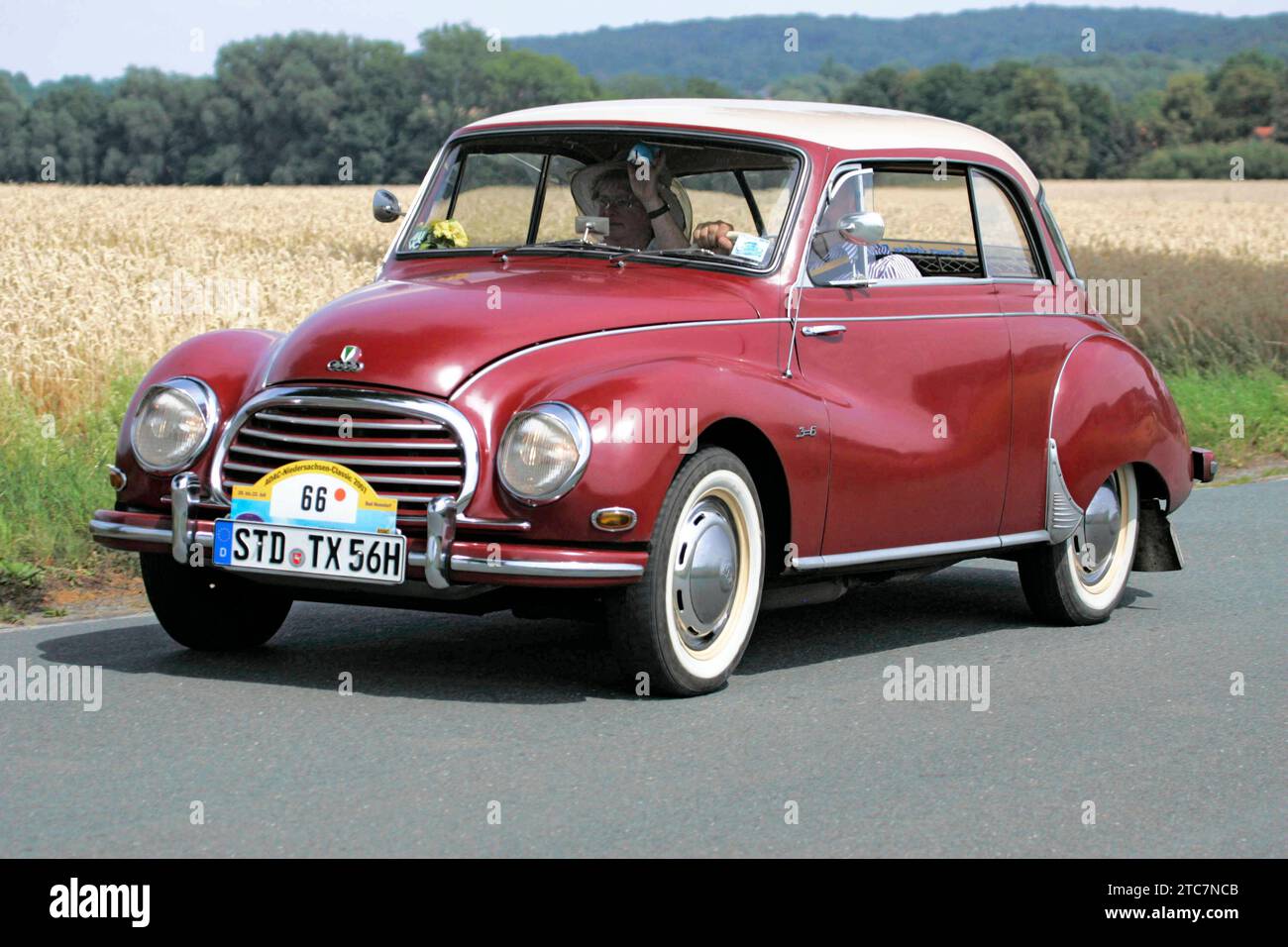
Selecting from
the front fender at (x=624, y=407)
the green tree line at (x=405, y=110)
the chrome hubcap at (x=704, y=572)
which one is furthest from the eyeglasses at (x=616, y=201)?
the green tree line at (x=405, y=110)

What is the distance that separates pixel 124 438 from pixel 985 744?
10.1ft

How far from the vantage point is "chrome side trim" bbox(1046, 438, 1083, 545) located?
7.87 meters

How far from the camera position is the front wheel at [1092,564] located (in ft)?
26.4

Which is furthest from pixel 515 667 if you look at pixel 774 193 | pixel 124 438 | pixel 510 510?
pixel 774 193

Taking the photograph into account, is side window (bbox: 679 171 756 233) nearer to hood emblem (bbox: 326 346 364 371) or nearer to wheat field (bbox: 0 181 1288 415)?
wheat field (bbox: 0 181 1288 415)

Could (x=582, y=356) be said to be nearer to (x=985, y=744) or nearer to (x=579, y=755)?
(x=579, y=755)

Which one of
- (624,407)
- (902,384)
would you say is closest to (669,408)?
(624,407)

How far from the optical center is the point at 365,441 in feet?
19.9

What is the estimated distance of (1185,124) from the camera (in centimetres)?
9350

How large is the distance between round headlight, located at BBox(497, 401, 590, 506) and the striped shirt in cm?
186

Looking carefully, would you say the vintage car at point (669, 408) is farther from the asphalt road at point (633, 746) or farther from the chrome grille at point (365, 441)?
the asphalt road at point (633, 746)

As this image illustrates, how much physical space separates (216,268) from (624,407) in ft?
41.8

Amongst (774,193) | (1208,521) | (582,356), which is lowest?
(1208,521)

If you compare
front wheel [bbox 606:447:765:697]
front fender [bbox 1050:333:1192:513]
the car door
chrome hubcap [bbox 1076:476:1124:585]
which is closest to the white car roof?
the car door
